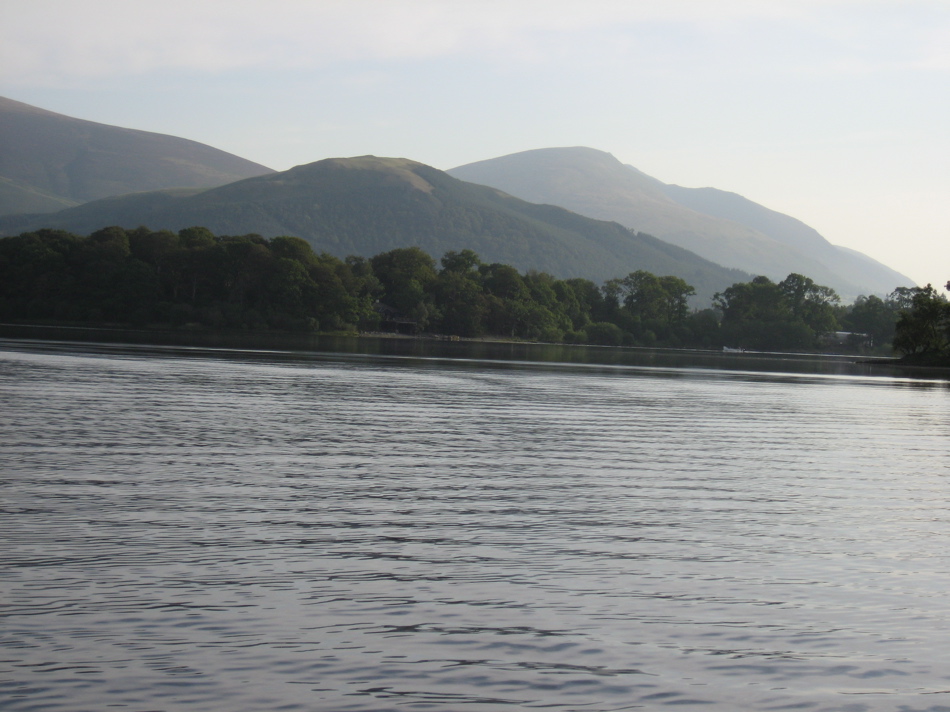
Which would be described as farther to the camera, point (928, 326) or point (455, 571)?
point (928, 326)

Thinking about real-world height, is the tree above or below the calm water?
above

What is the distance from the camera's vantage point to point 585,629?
788 centimetres

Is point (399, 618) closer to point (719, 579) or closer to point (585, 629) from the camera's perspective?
point (585, 629)

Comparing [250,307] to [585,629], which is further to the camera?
[250,307]

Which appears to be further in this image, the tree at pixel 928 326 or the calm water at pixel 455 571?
the tree at pixel 928 326

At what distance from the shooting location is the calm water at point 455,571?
6.60 meters

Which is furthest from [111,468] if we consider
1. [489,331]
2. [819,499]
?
[489,331]

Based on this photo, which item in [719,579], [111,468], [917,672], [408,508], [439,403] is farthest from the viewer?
[439,403]

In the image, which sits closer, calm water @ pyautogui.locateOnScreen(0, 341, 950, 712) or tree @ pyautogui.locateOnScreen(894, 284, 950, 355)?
calm water @ pyautogui.locateOnScreen(0, 341, 950, 712)

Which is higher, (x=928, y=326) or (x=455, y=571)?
(x=928, y=326)

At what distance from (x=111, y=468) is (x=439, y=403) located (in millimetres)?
17017

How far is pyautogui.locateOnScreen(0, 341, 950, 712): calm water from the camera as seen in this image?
6602 mm

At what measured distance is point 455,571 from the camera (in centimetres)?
957

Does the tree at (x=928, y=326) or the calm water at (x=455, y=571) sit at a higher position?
the tree at (x=928, y=326)
